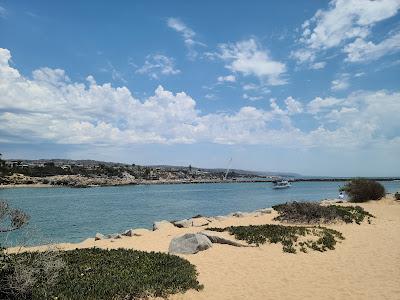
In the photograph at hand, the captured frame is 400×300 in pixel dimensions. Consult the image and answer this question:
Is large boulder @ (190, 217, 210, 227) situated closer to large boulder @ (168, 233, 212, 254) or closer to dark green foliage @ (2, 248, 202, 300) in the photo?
large boulder @ (168, 233, 212, 254)

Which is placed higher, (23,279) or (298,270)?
(23,279)

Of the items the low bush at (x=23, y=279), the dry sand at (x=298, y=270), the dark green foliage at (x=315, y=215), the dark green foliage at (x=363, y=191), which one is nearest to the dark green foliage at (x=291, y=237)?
the dry sand at (x=298, y=270)

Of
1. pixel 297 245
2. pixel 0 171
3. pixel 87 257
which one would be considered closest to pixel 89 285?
pixel 87 257

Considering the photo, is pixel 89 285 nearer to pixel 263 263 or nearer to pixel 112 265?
pixel 112 265

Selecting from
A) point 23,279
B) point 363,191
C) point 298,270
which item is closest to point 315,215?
point 298,270

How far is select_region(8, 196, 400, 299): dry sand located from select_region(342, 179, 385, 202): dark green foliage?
23.4m

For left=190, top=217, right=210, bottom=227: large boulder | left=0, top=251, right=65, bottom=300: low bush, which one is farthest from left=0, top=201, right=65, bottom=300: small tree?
left=190, top=217, right=210, bottom=227: large boulder

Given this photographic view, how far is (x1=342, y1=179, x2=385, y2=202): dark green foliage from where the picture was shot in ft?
163

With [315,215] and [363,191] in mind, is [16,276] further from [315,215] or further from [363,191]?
[363,191]

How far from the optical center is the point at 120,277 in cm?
1459

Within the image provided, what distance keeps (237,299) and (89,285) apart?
5.24 m

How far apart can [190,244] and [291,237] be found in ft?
21.1

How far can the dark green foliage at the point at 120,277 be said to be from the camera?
42.3 ft

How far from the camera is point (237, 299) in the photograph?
1411 centimetres
